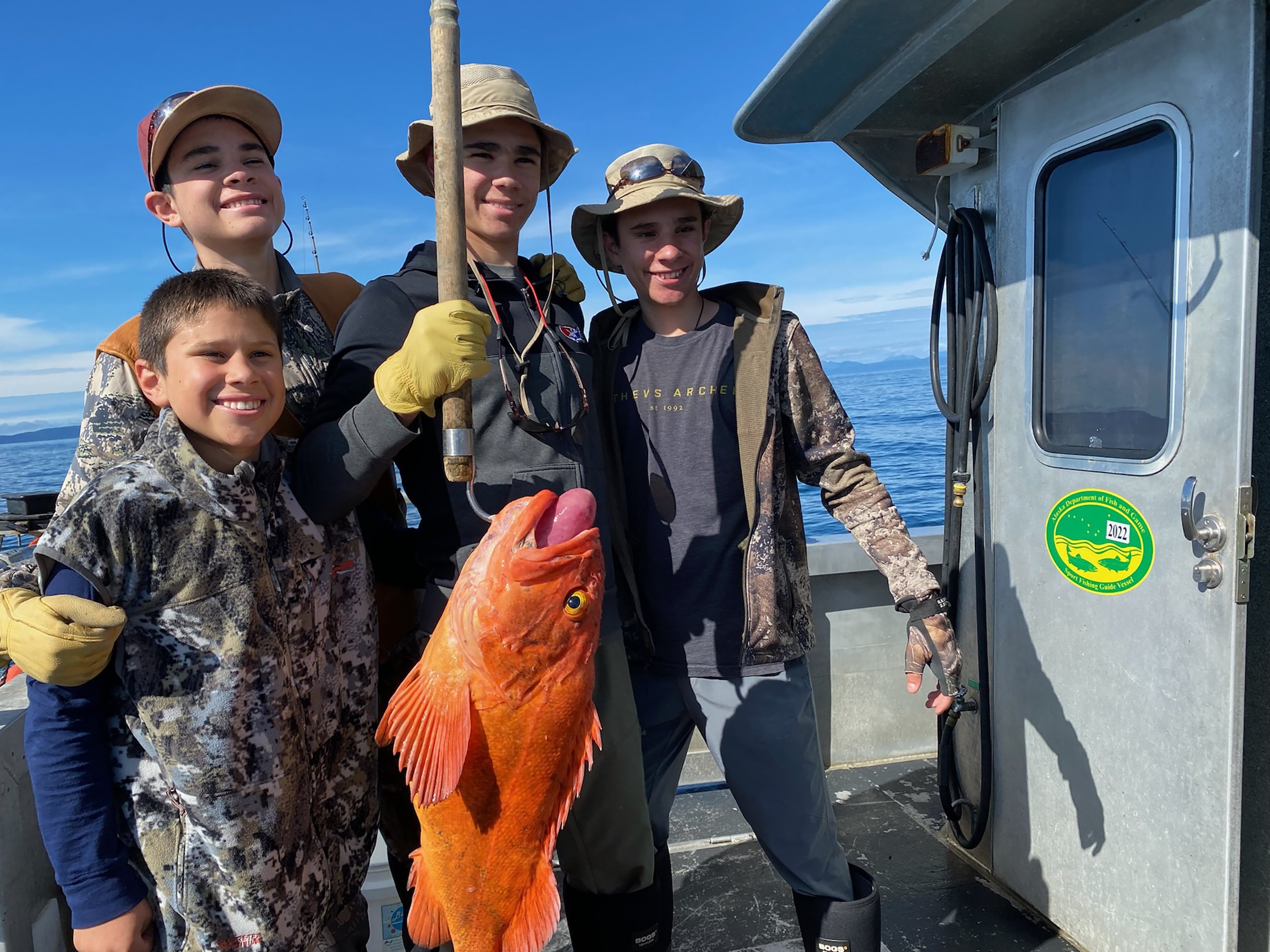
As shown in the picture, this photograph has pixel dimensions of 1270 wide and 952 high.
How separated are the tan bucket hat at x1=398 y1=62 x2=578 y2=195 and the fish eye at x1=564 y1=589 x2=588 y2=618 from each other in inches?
49.0

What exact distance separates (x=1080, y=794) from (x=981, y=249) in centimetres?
213

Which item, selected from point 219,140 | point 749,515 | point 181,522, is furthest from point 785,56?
point 181,522

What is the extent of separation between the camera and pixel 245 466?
1868 mm

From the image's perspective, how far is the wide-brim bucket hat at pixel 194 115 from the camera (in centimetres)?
219

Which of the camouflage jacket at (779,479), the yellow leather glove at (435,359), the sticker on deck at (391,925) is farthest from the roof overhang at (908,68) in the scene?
the sticker on deck at (391,925)

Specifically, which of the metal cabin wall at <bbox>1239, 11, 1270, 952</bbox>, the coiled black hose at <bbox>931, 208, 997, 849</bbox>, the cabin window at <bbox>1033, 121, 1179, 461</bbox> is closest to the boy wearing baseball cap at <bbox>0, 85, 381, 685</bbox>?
the coiled black hose at <bbox>931, 208, 997, 849</bbox>

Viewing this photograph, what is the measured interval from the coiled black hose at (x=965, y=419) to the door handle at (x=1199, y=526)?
943 mm

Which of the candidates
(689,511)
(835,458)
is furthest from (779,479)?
(689,511)

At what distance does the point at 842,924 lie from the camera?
2.58m

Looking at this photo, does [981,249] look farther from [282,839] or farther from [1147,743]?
[282,839]

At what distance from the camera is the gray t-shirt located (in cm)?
270

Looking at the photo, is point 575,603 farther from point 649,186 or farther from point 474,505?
point 649,186

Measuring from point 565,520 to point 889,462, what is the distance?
2489 centimetres

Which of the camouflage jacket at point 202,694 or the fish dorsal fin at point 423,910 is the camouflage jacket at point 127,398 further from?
the fish dorsal fin at point 423,910
